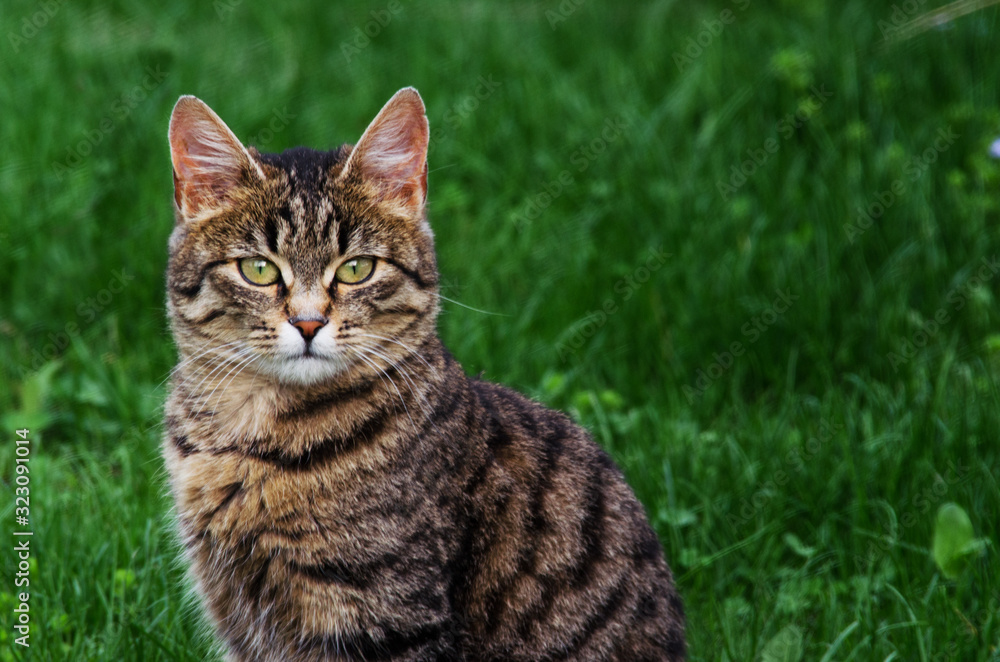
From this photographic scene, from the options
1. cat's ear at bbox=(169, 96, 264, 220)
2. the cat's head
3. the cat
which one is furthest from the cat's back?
cat's ear at bbox=(169, 96, 264, 220)

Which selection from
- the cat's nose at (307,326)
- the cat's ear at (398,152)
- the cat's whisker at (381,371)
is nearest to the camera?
the cat's nose at (307,326)

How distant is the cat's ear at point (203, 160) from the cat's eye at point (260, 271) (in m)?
0.23

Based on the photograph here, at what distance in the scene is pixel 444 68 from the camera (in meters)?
6.27

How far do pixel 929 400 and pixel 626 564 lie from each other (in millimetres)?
1841

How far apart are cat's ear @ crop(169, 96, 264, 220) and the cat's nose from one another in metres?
0.46

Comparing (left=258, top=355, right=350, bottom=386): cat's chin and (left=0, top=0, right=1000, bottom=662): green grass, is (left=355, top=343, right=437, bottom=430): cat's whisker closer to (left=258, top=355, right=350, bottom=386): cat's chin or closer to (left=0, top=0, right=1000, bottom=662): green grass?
(left=258, top=355, right=350, bottom=386): cat's chin

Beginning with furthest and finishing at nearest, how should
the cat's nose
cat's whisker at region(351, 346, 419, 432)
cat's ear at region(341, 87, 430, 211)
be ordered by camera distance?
cat's ear at region(341, 87, 430, 211) → cat's whisker at region(351, 346, 419, 432) → the cat's nose

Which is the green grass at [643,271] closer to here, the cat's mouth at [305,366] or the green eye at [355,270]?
the cat's mouth at [305,366]

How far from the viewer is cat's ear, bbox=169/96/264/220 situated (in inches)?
116

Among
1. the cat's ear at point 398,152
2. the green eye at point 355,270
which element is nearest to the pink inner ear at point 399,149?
the cat's ear at point 398,152

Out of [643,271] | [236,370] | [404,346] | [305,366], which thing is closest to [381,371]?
[404,346]

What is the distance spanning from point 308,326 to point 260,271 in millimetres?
234

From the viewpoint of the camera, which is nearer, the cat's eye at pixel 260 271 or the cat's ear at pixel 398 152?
the cat's eye at pixel 260 271

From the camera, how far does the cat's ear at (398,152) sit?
3.06m
